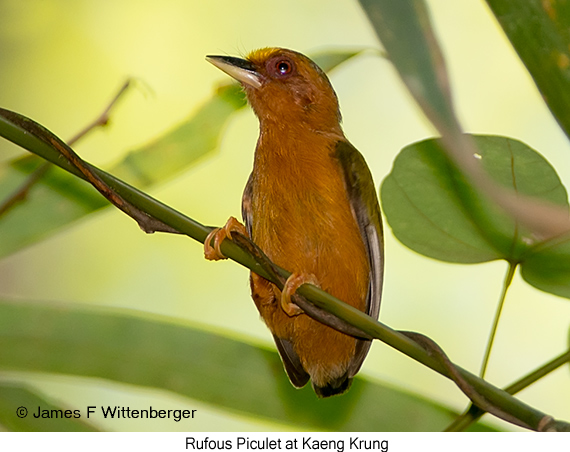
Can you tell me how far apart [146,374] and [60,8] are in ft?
4.66

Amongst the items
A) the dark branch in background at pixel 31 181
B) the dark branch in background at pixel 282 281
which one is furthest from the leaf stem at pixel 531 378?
the dark branch in background at pixel 31 181

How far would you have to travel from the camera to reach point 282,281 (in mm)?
1122

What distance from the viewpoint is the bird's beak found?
183 centimetres

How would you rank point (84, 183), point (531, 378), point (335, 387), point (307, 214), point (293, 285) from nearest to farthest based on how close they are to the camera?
1. point (531, 378)
2. point (293, 285)
3. point (307, 214)
4. point (335, 387)
5. point (84, 183)

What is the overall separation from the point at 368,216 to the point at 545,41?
2.11ft

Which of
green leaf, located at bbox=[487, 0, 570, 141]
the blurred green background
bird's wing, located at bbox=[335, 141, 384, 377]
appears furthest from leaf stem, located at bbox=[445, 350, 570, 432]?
the blurred green background

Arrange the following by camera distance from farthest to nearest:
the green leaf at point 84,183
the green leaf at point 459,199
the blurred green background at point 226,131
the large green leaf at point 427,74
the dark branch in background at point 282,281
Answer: the blurred green background at point 226,131
the green leaf at point 84,183
the large green leaf at point 427,74
the green leaf at point 459,199
the dark branch in background at point 282,281

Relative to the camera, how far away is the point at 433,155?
1762mm

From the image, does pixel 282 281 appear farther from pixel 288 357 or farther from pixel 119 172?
pixel 119 172

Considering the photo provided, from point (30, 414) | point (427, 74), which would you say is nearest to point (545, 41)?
point (427, 74)

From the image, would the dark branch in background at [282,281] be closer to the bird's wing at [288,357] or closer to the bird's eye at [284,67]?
the bird's wing at [288,357]

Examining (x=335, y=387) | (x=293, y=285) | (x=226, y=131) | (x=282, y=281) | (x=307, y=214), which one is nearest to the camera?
(x=282, y=281)

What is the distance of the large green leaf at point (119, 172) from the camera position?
75.0 inches
